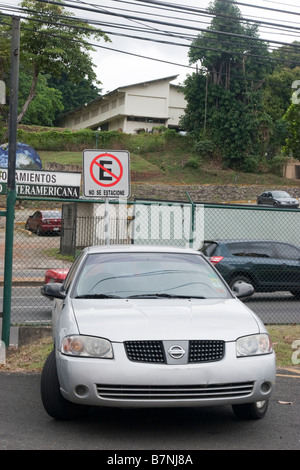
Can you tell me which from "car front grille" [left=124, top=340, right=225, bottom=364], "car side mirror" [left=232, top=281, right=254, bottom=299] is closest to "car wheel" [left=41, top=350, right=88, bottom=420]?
"car front grille" [left=124, top=340, right=225, bottom=364]

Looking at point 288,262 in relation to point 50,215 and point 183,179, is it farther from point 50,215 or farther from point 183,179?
point 183,179

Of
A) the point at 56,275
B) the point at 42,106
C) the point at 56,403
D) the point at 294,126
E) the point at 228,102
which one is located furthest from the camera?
the point at 42,106

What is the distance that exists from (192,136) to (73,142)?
37.2 feet

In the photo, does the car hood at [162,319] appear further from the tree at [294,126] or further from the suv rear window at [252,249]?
the tree at [294,126]

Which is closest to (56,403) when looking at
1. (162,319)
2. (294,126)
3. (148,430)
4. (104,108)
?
(148,430)

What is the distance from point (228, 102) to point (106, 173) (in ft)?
194

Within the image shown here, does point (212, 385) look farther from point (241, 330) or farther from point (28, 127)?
point (28, 127)

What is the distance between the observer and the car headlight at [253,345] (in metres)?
5.78

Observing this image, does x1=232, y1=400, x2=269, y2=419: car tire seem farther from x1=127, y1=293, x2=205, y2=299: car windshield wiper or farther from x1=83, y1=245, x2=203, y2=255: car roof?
x1=83, y1=245, x2=203, y2=255: car roof

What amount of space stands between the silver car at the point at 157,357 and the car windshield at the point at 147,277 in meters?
0.14

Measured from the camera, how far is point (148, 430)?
5867 mm

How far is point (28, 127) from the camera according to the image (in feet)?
228

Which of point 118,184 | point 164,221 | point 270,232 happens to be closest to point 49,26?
point 270,232

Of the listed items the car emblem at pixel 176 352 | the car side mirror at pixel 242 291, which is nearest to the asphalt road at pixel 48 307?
the car side mirror at pixel 242 291
